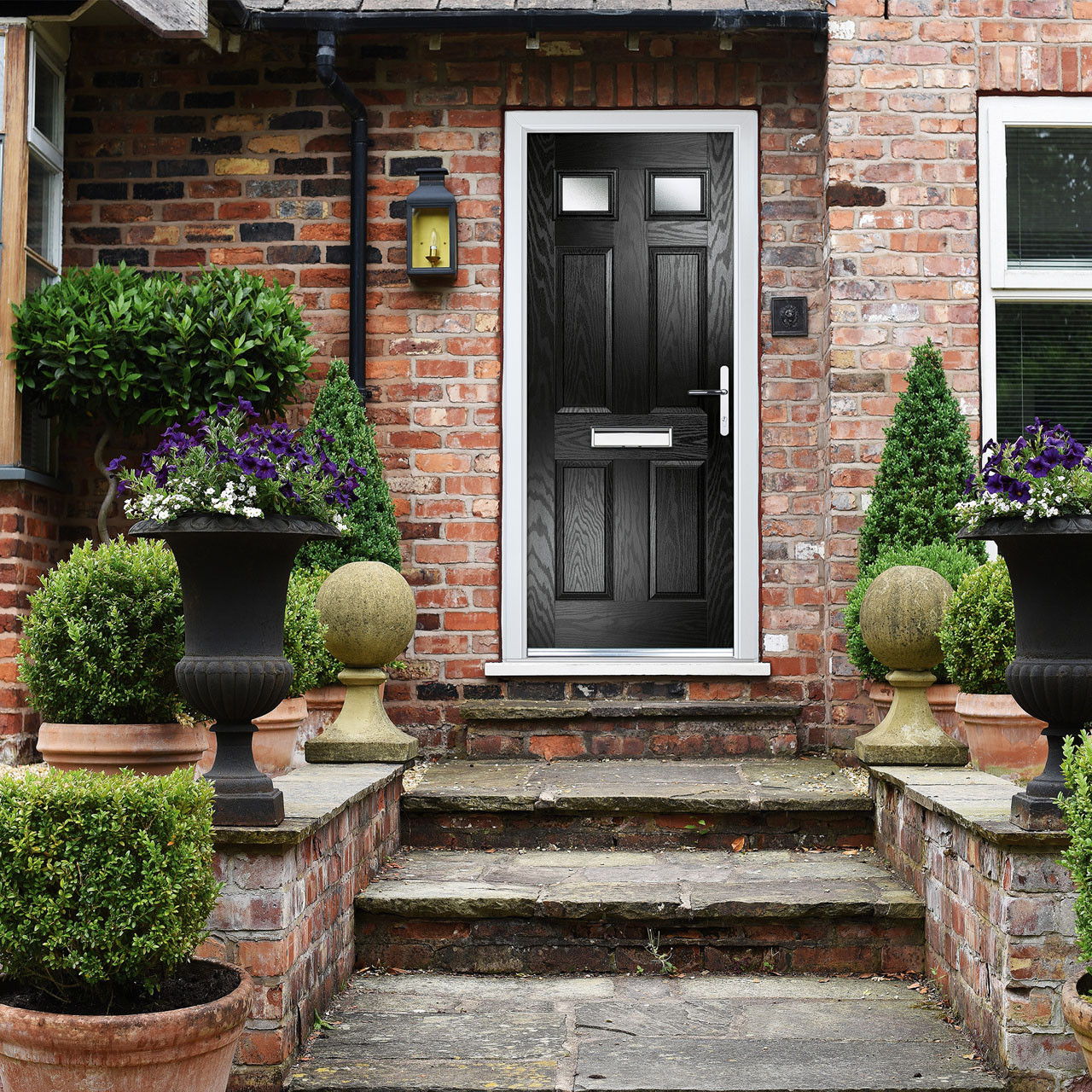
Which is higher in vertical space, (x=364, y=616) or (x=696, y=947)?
(x=364, y=616)

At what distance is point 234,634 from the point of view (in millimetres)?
2816

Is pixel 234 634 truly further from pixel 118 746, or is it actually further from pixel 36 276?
pixel 36 276

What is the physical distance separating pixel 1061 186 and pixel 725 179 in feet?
4.71

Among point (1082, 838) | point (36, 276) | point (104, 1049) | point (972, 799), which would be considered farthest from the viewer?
point (36, 276)

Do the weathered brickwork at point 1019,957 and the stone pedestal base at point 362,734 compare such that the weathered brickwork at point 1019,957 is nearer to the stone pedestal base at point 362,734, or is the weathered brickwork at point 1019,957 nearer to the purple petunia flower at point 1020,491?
the purple petunia flower at point 1020,491

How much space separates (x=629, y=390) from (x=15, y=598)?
2721 mm

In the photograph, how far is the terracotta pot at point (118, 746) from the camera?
2990mm

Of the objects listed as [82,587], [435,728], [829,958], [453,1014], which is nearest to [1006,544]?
[829,958]

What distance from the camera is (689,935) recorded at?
133 inches

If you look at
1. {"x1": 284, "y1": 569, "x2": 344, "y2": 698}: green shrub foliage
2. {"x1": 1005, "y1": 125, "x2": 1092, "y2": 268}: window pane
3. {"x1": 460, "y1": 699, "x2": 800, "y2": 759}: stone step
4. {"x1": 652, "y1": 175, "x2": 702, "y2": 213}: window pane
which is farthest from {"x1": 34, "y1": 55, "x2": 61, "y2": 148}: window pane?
{"x1": 1005, "y1": 125, "x2": 1092, "y2": 268}: window pane

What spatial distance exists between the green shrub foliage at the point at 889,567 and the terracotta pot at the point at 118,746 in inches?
94.4

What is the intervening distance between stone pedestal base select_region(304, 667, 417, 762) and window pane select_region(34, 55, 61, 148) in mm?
2837

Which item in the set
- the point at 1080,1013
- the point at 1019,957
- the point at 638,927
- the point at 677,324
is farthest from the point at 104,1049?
the point at 677,324

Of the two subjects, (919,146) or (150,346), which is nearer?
(150,346)
